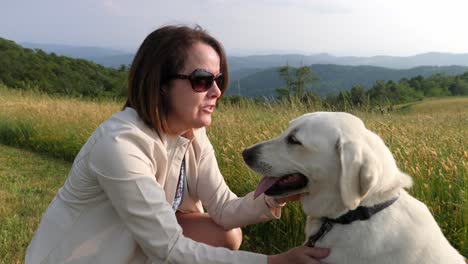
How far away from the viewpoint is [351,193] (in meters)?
2.02

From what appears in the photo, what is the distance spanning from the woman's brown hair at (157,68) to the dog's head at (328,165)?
0.55 m

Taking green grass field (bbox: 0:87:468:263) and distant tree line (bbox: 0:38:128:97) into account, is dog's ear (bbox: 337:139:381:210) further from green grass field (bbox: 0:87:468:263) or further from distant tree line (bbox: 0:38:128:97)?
distant tree line (bbox: 0:38:128:97)

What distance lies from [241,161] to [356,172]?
99.9 inches

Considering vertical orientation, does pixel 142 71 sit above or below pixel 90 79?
above

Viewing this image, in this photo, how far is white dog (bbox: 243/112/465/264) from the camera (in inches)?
79.4

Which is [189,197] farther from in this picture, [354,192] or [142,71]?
[354,192]

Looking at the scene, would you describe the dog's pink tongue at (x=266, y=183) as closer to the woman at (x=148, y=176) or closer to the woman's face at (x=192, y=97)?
the woman at (x=148, y=176)

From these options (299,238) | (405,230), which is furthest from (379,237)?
(299,238)

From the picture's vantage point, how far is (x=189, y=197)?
10.4ft

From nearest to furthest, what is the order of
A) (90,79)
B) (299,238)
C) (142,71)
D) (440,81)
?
(142,71) < (299,238) < (90,79) < (440,81)

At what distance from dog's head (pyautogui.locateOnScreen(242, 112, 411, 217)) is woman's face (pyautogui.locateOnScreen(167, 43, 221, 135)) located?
0.39 meters

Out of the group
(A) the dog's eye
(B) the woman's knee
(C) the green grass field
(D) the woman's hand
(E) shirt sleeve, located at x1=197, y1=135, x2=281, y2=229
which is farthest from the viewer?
(C) the green grass field

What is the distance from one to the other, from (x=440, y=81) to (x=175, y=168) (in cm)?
6043

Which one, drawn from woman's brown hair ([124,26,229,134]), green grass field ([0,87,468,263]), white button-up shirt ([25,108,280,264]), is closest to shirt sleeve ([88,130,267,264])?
white button-up shirt ([25,108,280,264])
